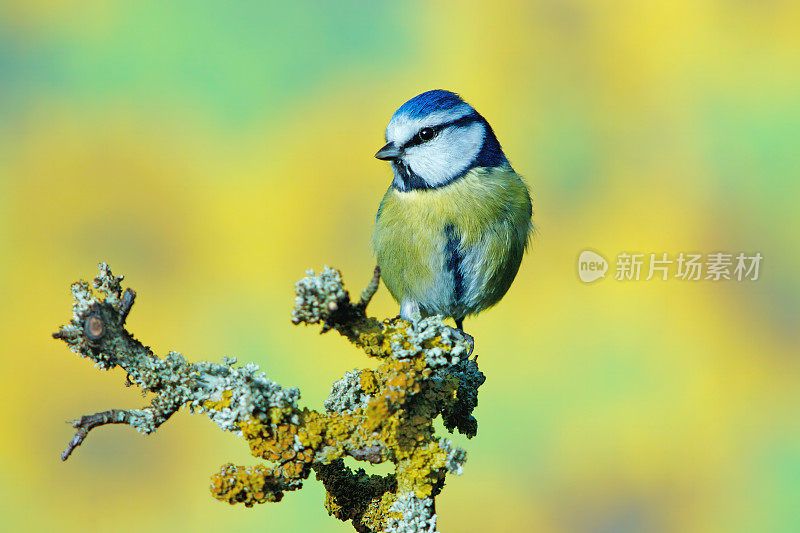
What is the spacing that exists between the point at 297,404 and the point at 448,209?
0.52m

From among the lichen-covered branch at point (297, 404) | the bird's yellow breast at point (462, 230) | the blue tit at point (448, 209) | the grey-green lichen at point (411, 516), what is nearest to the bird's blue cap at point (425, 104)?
the blue tit at point (448, 209)

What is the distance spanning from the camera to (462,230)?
1212mm

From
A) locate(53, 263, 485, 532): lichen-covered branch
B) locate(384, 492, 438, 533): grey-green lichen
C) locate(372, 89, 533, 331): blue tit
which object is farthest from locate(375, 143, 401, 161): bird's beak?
locate(384, 492, 438, 533): grey-green lichen

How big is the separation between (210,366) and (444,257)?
1.76 ft

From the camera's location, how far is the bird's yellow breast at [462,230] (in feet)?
4.00

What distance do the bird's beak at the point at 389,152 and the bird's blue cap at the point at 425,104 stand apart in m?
0.06

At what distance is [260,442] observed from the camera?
814 mm

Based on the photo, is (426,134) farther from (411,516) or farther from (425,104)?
(411,516)

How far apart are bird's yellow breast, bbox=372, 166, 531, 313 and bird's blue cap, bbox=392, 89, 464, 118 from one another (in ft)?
0.48

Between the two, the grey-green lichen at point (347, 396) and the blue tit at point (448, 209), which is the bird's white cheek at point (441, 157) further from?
the grey-green lichen at point (347, 396)

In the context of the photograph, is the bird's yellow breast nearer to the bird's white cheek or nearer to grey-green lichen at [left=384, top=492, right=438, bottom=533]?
the bird's white cheek

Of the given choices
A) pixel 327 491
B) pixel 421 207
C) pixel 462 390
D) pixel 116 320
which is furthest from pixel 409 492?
pixel 421 207

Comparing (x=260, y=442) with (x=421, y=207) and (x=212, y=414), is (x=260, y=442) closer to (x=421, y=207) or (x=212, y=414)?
(x=212, y=414)

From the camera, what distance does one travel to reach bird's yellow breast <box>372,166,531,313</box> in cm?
122
